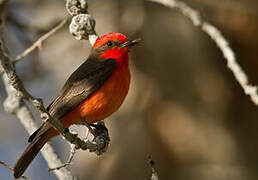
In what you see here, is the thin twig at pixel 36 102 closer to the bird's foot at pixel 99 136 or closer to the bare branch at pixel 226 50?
the bird's foot at pixel 99 136

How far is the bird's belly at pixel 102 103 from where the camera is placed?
16.1 feet

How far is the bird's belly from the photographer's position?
490cm

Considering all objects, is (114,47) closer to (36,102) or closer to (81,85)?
(81,85)

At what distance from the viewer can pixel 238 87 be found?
8203 mm

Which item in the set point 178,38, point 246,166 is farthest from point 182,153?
point 178,38

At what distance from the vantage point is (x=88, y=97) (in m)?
5.00

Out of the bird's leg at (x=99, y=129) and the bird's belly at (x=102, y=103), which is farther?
the bird's leg at (x=99, y=129)

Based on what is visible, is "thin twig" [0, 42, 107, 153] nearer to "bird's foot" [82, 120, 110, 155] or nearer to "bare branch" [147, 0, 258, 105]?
"bird's foot" [82, 120, 110, 155]

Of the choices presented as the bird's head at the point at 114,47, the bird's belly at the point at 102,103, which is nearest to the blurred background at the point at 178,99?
the bird's head at the point at 114,47

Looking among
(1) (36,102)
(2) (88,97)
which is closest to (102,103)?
(2) (88,97)

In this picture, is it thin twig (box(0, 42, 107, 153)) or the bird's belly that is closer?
thin twig (box(0, 42, 107, 153))

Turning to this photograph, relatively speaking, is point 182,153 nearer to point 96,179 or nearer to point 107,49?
point 96,179

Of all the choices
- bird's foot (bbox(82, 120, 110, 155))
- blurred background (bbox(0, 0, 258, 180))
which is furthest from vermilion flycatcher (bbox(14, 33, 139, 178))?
blurred background (bbox(0, 0, 258, 180))

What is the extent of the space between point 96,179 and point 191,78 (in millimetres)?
2377
